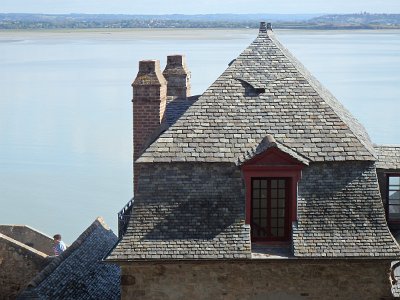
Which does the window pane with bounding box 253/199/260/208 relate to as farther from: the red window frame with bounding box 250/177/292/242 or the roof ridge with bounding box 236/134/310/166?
the roof ridge with bounding box 236/134/310/166

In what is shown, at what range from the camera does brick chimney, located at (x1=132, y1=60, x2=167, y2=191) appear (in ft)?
65.3

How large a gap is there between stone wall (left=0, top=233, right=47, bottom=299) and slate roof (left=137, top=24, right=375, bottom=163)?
7.58 meters

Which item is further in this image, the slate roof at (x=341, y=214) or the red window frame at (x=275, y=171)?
the red window frame at (x=275, y=171)

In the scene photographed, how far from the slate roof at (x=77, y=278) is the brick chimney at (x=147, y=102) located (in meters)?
3.02

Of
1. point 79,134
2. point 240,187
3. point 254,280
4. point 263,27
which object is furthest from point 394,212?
point 79,134

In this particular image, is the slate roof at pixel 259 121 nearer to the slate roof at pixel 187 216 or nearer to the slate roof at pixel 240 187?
the slate roof at pixel 240 187

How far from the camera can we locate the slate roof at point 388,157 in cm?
1784

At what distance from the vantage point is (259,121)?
1727cm

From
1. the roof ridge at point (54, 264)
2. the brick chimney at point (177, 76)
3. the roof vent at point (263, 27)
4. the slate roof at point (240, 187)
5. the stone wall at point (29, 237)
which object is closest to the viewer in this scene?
the slate roof at point (240, 187)

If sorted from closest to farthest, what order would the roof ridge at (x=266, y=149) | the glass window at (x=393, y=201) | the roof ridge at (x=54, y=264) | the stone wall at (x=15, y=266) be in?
the roof ridge at (x=266, y=149), the glass window at (x=393, y=201), the roof ridge at (x=54, y=264), the stone wall at (x=15, y=266)

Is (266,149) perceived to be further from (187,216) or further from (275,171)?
(187,216)

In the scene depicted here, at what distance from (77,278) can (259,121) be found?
634cm

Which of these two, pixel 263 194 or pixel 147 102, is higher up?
pixel 147 102

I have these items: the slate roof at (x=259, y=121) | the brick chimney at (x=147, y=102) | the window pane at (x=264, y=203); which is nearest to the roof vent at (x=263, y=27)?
the slate roof at (x=259, y=121)
